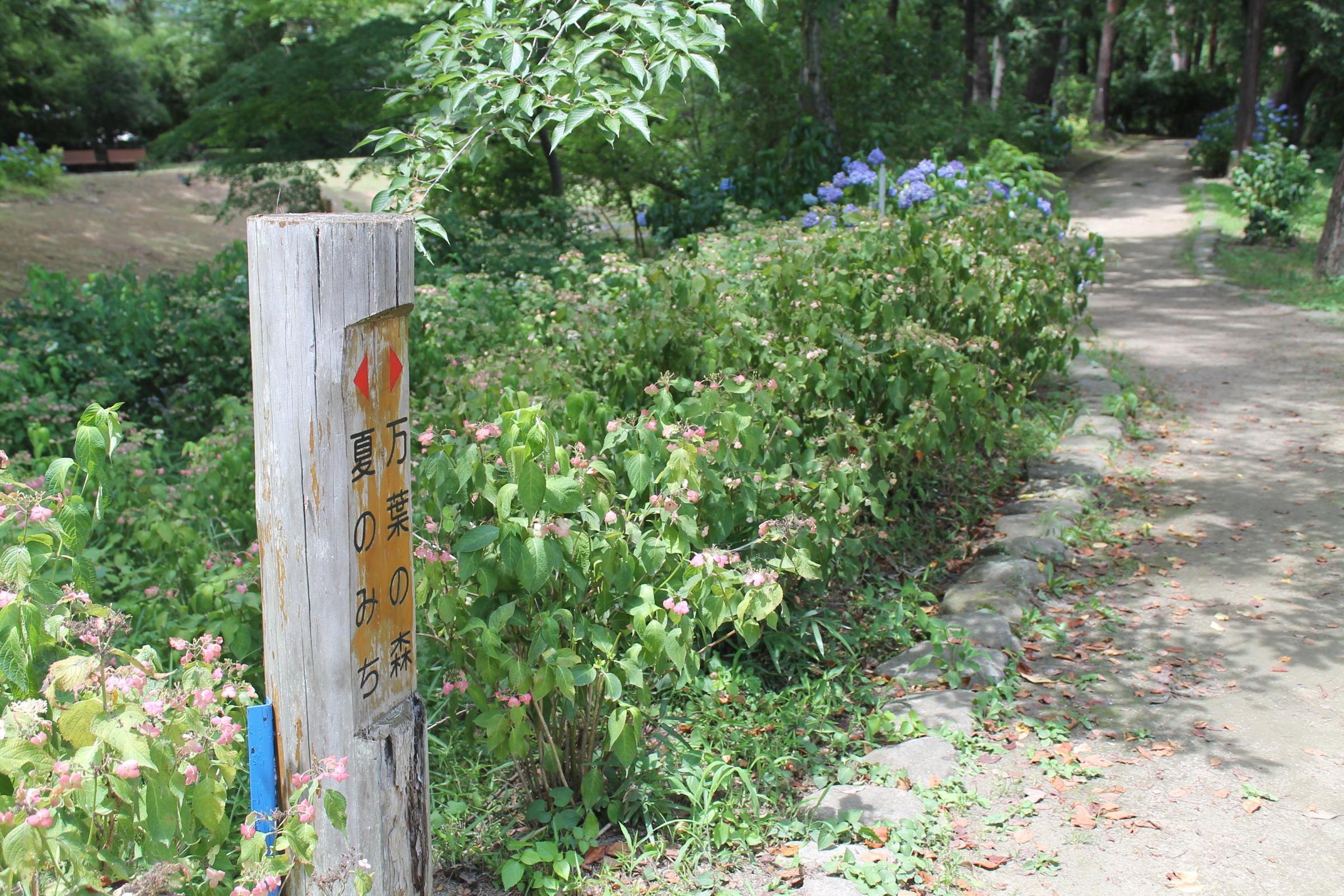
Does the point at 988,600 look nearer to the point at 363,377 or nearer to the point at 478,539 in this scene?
the point at 478,539

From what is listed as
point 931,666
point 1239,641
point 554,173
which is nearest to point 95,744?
point 931,666

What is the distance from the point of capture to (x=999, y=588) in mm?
4219

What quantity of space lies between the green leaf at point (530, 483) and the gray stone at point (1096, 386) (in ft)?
18.5

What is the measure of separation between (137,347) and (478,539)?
475 cm

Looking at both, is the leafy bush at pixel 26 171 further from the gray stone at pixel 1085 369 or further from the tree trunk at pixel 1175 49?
the tree trunk at pixel 1175 49

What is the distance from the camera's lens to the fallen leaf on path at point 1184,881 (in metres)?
2.58

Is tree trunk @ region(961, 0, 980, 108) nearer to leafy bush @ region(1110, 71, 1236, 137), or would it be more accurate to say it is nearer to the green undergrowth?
the green undergrowth

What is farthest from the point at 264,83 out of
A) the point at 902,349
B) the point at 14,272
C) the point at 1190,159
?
the point at 1190,159

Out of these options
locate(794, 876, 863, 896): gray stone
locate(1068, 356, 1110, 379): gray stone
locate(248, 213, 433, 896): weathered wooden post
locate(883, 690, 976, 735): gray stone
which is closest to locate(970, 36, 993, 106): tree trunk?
locate(1068, 356, 1110, 379): gray stone

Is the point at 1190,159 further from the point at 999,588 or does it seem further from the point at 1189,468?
the point at 999,588

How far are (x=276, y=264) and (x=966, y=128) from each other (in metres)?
17.8

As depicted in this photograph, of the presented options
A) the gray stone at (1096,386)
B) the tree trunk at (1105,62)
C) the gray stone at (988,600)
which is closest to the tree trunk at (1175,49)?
the tree trunk at (1105,62)

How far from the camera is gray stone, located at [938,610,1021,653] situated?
3.80m

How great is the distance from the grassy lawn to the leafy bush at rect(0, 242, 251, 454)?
9.85 metres
